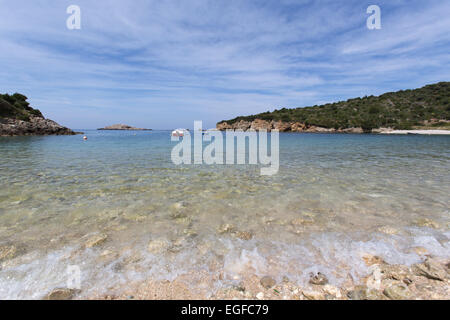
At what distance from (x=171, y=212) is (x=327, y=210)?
4.20 metres

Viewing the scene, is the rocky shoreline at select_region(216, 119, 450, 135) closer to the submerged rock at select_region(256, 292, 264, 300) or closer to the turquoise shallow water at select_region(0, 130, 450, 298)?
the turquoise shallow water at select_region(0, 130, 450, 298)

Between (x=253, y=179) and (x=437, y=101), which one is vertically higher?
(x=437, y=101)

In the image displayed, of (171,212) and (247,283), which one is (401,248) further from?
(171,212)

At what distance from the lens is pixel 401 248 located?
3.62 metres

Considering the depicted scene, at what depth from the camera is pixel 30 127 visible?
5088 cm

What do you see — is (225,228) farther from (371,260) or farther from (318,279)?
(371,260)

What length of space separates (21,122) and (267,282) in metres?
68.5

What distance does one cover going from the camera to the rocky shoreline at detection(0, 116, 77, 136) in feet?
146

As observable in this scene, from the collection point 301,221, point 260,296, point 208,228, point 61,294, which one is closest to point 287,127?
point 301,221

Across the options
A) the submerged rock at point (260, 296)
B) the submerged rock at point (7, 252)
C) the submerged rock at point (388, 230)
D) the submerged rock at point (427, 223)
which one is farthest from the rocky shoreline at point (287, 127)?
the submerged rock at point (7, 252)

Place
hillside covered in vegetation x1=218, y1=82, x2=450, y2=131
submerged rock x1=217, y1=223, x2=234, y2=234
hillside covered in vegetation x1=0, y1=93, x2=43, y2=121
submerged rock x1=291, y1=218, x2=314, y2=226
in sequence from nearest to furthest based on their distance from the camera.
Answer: submerged rock x1=217, y1=223, x2=234, y2=234, submerged rock x1=291, y1=218, x2=314, y2=226, hillside covered in vegetation x1=0, y1=93, x2=43, y2=121, hillside covered in vegetation x1=218, y1=82, x2=450, y2=131

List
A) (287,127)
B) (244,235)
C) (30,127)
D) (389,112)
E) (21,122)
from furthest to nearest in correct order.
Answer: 1. (287,127)
2. (389,112)
3. (30,127)
4. (21,122)
5. (244,235)

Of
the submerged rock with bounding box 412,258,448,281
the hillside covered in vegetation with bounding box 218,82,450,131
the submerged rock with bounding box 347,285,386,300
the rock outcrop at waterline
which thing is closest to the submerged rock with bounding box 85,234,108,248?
the submerged rock with bounding box 347,285,386,300
